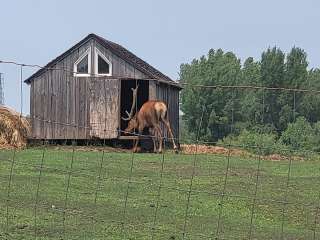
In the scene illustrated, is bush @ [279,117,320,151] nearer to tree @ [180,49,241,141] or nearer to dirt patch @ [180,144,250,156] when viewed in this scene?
tree @ [180,49,241,141]

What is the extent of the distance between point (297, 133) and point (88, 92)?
15.7 metres

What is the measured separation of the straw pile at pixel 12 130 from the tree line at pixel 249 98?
624cm

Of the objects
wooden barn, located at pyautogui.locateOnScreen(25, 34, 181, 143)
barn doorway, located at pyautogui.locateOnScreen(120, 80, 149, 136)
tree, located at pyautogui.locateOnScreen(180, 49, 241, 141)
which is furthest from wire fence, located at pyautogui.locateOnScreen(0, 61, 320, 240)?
barn doorway, located at pyautogui.locateOnScreen(120, 80, 149, 136)

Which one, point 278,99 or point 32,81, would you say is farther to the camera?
point 32,81

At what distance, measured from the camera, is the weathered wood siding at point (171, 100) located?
2966 centimetres

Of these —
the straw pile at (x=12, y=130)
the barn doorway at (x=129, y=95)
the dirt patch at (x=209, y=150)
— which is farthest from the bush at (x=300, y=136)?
the barn doorway at (x=129, y=95)

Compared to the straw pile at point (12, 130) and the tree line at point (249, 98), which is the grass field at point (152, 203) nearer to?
the tree line at point (249, 98)

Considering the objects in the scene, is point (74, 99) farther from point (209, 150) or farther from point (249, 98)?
point (249, 98)

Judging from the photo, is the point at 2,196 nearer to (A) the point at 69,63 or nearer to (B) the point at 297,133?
(B) the point at 297,133

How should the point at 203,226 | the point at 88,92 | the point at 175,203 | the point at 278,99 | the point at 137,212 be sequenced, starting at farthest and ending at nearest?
1. the point at 88,92
2. the point at 278,99
3. the point at 175,203
4. the point at 137,212
5. the point at 203,226

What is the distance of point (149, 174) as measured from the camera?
58.1 ft

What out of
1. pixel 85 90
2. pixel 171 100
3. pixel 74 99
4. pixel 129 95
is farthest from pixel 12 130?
pixel 129 95

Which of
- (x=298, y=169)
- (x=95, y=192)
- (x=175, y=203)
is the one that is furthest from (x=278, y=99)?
(x=298, y=169)

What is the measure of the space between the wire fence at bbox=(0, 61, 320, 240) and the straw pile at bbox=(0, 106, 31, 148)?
202 inches
